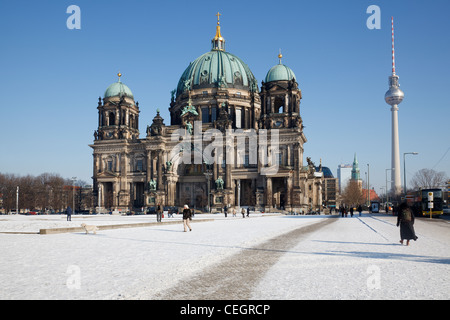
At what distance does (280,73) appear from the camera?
308ft

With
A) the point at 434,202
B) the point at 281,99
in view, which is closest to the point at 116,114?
the point at 281,99

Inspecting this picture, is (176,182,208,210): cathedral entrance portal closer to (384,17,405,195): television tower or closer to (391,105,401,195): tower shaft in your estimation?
(391,105,401,195): tower shaft

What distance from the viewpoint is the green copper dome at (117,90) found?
10412cm

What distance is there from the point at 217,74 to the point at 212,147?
20324 mm

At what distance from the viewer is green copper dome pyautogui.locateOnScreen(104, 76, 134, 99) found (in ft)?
342

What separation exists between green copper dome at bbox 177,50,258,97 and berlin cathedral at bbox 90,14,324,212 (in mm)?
264

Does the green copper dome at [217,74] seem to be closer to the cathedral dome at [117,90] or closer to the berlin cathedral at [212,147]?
the berlin cathedral at [212,147]

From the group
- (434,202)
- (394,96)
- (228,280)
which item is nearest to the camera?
(228,280)

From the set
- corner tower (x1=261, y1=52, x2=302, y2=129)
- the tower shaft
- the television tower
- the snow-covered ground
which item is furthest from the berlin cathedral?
the snow-covered ground

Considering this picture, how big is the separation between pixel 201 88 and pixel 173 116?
12100 mm

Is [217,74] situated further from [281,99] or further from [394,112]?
[394,112]

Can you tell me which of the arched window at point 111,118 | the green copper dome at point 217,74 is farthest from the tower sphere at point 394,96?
the arched window at point 111,118

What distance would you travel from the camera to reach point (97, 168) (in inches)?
4001
